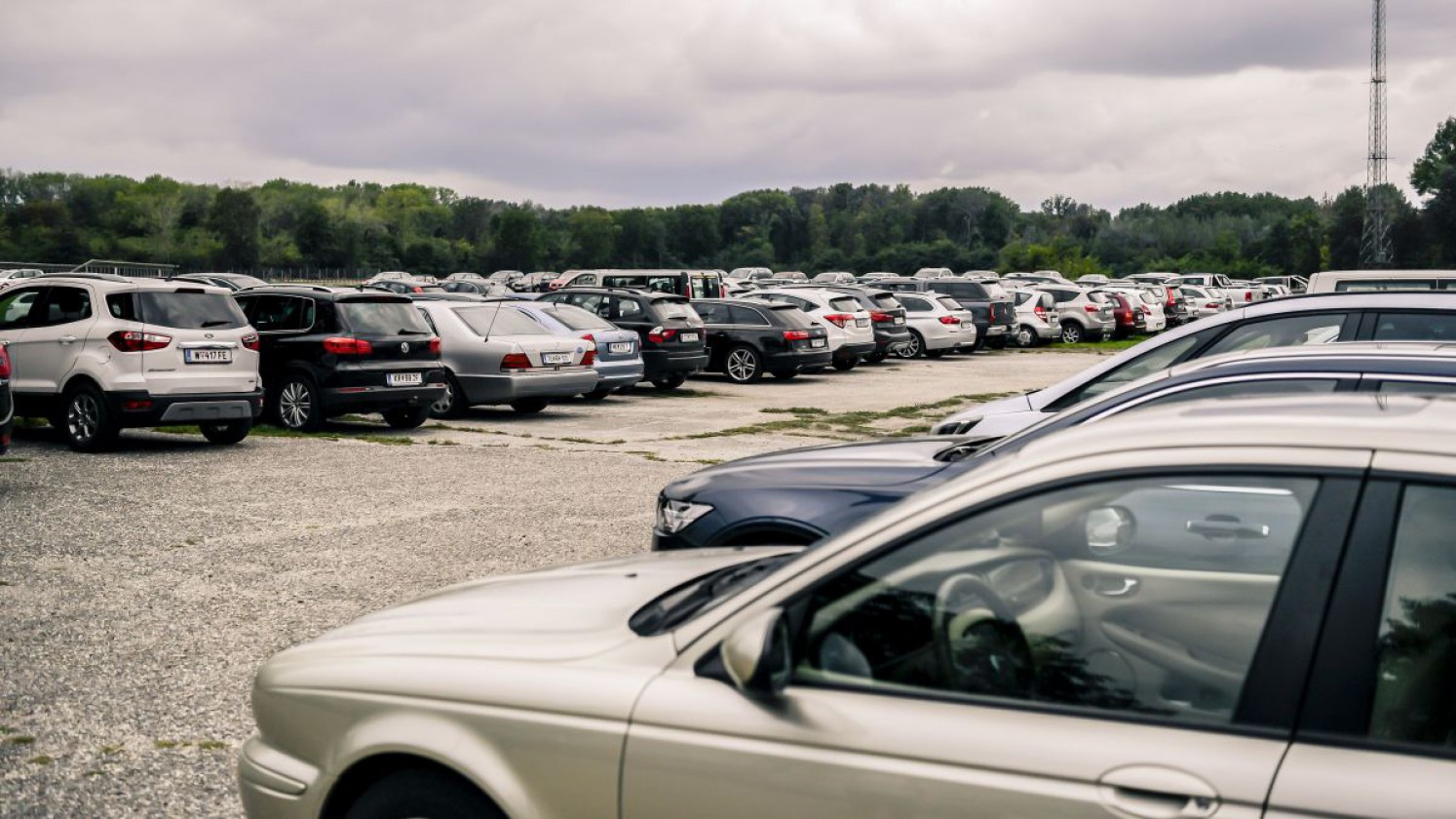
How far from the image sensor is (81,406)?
558 inches

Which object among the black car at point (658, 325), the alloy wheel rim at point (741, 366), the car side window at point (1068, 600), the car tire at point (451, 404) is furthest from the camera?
the alloy wheel rim at point (741, 366)

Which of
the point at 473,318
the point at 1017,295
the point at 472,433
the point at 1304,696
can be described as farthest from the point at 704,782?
the point at 1017,295

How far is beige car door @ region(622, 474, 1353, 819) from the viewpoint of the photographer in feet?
8.48

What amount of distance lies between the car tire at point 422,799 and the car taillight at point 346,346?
13.3 meters

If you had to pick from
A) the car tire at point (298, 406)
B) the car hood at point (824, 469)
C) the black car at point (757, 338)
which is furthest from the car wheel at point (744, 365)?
the car hood at point (824, 469)

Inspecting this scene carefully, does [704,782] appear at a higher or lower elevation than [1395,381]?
lower

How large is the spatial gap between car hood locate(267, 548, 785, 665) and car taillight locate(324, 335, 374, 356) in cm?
1258

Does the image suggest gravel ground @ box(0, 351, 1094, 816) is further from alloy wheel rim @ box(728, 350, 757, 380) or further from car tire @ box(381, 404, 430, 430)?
alloy wheel rim @ box(728, 350, 757, 380)

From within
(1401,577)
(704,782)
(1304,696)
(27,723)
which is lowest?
(27,723)

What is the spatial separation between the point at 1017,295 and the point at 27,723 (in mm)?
36237

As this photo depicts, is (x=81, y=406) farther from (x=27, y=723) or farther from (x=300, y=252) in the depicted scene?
(x=300, y=252)

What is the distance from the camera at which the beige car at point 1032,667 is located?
249cm

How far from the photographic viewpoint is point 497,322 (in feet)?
62.6

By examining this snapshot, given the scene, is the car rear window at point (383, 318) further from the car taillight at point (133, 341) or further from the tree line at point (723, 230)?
the tree line at point (723, 230)
